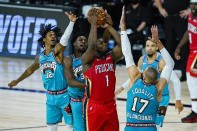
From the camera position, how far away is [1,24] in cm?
1559

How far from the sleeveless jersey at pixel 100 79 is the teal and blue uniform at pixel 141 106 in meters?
0.33

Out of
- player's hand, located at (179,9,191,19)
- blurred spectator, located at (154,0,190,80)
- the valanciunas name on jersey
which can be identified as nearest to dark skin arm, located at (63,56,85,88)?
the valanciunas name on jersey

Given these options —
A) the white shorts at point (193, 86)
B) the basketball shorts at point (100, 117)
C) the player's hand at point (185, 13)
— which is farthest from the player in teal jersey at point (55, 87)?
the player's hand at point (185, 13)

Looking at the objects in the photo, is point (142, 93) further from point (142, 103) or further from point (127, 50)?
point (127, 50)

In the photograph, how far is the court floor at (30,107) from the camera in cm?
851

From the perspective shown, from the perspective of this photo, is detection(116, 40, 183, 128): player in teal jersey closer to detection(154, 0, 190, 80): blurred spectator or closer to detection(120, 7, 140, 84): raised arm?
detection(120, 7, 140, 84): raised arm

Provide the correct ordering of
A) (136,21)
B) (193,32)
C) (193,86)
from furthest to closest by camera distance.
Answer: (136,21) < (193,32) < (193,86)

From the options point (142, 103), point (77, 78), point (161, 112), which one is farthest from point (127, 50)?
point (161, 112)

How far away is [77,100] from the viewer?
22.3 ft

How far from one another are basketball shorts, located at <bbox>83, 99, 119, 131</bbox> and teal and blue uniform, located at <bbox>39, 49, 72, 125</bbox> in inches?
44.3

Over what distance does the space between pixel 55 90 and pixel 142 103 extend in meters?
1.85

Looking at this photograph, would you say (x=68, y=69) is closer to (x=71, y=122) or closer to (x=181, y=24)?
(x=71, y=122)

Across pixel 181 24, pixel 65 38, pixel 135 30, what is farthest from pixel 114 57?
pixel 135 30

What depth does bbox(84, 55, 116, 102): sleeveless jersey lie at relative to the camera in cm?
586
